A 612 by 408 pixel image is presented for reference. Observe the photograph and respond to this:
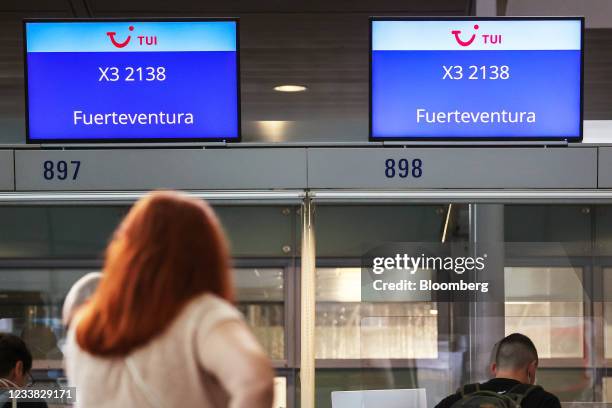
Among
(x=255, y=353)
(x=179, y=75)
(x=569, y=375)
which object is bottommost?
(x=569, y=375)

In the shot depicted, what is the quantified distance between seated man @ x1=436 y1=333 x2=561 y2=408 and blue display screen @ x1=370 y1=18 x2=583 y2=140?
1079 mm

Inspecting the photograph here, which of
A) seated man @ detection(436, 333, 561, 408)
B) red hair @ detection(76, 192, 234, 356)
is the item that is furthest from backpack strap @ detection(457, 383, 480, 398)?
red hair @ detection(76, 192, 234, 356)

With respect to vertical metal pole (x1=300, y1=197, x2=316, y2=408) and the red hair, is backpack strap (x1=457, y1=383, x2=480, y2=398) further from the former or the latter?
the red hair

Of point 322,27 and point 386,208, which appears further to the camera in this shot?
point 322,27

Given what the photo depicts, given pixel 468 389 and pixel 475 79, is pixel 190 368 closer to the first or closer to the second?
pixel 468 389

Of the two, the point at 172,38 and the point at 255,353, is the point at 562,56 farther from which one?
the point at 255,353

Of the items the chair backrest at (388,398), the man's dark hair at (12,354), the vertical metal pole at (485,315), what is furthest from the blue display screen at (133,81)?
the chair backrest at (388,398)

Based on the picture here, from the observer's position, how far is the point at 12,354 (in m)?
5.32

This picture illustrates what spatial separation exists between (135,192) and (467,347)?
1.91m

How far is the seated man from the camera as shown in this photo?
4906 mm

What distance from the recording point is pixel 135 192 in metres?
5.38

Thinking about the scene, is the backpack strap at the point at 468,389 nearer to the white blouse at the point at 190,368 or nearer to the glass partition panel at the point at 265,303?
the glass partition panel at the point at 265,303

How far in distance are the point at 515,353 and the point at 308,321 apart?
A: 1062 mm

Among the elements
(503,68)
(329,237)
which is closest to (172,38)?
(329,237)
